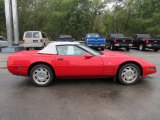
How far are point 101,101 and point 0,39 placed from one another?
19394 millimetres

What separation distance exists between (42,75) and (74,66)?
97cm

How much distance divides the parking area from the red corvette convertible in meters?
0.30

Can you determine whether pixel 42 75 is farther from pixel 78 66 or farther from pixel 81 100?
pixel 81 100

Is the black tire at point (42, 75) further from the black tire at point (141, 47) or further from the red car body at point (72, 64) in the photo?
the black tire at point (141, 47)

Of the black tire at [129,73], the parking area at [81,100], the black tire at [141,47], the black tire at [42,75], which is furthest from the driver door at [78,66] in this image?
the black tire at [141,47]

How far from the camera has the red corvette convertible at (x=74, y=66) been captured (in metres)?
6.55

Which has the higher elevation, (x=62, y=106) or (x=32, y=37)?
(x=32, y=37)

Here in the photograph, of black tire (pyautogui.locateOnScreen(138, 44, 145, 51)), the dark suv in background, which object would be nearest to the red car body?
the dark suv in background

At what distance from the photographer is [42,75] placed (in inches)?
259

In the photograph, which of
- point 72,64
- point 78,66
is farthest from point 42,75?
point 78,66

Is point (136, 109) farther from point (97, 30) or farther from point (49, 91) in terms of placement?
point (97, 30)

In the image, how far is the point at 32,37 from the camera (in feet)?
62.7

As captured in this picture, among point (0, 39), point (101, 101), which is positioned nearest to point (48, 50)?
point (101, 101)

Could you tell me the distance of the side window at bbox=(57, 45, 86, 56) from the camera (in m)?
6.71
